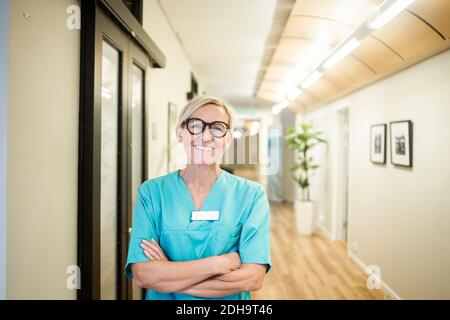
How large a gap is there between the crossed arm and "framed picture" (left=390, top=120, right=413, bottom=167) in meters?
2.62

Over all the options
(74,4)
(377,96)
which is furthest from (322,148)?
(74,4)

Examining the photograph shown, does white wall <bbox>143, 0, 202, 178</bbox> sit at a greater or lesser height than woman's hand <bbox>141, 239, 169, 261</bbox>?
greater

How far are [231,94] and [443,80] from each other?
28.0 ft

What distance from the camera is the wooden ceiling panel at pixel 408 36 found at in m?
2.66

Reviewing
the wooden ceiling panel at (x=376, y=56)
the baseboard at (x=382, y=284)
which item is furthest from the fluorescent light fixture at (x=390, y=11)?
the baseboard at (x=382, y=284)

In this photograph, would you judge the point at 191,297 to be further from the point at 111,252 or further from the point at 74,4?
the point at 74,4

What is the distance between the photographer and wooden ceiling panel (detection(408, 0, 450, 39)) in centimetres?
233

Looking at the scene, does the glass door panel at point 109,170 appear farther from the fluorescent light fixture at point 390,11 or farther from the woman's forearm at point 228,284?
the fluorescent light fixture at point 390,11

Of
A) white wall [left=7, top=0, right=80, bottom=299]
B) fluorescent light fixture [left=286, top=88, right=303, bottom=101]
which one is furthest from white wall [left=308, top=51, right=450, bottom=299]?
white wall [left=7, top=0, right=80, bottom=299]

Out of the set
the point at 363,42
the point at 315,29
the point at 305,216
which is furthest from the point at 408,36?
the point at 305,216

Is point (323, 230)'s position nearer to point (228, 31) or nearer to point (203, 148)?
point (228, 31)

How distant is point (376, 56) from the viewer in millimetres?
3592

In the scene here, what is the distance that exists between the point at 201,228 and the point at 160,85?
105 inches

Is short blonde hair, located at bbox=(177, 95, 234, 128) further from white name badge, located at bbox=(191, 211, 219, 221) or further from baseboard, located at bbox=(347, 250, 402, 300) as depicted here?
baseboard, located at bbox=(347, 250, 402, 300)
